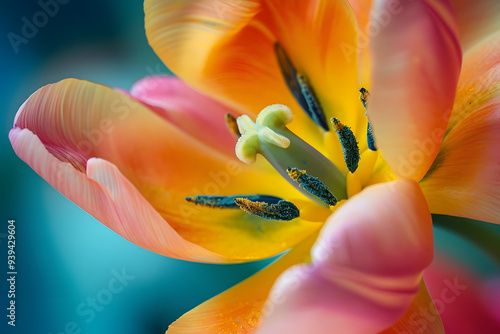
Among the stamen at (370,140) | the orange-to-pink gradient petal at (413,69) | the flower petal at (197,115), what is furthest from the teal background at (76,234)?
the orange-to-pink gradient petal at (413,69)

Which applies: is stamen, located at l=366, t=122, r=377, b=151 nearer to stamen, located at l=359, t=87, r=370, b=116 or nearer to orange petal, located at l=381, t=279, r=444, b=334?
stamen, located at l=359, t=87, r=370, b=116

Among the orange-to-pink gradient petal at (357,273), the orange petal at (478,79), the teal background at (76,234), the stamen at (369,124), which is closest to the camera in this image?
the orange-to-pink gradient petal at (357,273)

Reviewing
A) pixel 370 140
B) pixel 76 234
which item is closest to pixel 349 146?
pixel 370 140

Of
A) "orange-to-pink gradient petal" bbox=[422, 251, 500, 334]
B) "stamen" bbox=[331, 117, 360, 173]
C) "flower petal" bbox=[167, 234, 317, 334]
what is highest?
"stamen" bbox=[331, 117, 360, 173]

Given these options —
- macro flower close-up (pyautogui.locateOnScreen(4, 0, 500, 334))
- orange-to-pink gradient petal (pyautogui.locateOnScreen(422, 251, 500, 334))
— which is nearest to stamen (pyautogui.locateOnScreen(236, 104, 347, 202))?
macro flower close-up (pyautogui.locateOnScreen(4, 0, 500, 334))

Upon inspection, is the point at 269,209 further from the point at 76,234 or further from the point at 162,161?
the point at 76,234

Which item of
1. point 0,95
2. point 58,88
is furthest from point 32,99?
point 0,95

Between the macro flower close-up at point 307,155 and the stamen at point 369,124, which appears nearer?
the macro flower close-up at point 307,155

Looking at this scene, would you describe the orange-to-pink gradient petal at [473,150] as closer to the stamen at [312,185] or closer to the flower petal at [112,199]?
the stamen at [312,185]

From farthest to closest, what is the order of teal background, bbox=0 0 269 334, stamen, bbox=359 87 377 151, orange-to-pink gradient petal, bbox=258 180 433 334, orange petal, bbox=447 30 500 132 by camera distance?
teal background, bbox=0 0 269 334, stamen, bbox=359 87 377 151, orange petal, bbox=447 30 500 132, orange-to-pink gradient petal, bbox=258 180 433 334
